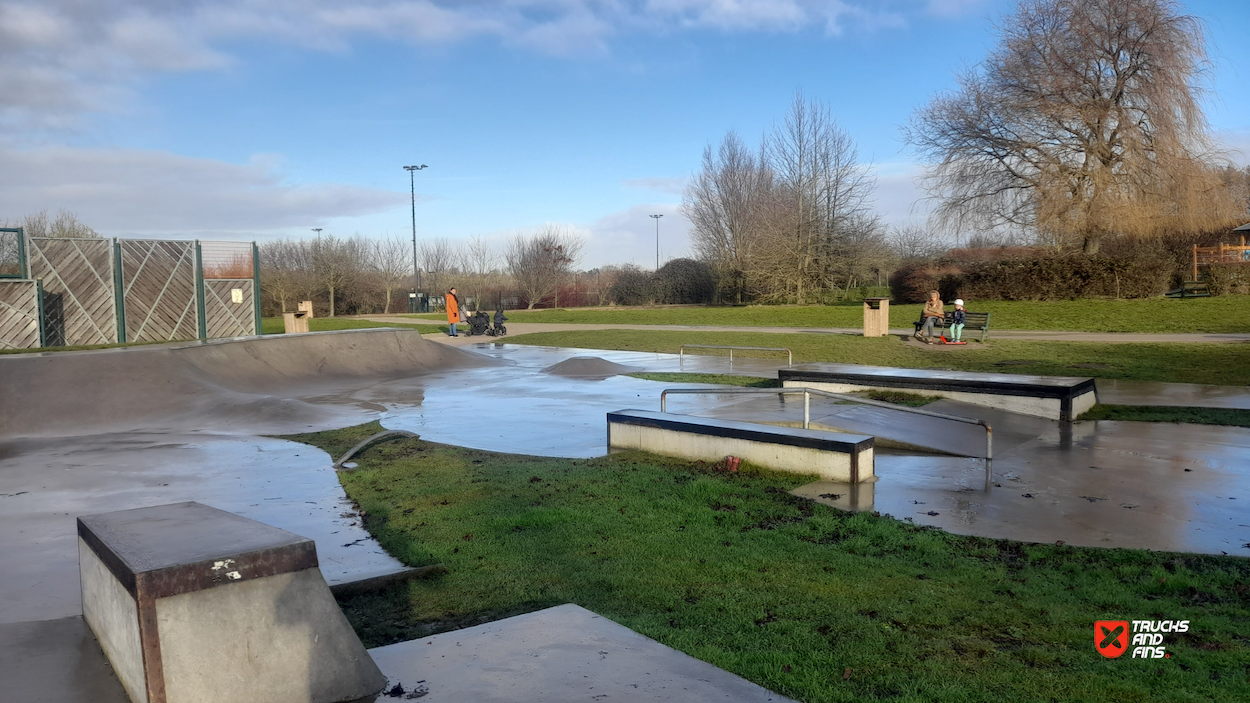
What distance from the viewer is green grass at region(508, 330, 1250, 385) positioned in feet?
46.0

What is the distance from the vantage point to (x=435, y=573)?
15.2 feet

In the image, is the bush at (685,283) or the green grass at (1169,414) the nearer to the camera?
the green grass at (1169,414)

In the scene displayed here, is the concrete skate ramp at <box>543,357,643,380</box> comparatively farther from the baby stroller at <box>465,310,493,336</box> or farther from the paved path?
the baby stroller at <box>465,310,493,336</box>

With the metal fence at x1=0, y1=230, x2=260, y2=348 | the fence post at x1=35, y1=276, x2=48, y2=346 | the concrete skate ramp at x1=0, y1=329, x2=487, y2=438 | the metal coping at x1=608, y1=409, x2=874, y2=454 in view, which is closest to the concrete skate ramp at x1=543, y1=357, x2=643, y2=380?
the concrete skate ramp at x1=0, y1=329, x2=487, y2=438

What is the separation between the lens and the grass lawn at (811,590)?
3.21m

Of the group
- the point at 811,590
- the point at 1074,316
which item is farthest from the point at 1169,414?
the point at 1074,316

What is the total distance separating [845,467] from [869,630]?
10.8 ft

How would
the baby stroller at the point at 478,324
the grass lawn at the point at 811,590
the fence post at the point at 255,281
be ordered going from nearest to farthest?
the grass lawn at the point at 811,590
the fence post at the point at 255,281
the baby stroller at the point at 478,324

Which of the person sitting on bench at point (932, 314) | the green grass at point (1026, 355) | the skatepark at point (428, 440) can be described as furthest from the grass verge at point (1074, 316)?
the skatepark at point (428, 440)

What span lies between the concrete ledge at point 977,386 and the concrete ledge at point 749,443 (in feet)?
13.2

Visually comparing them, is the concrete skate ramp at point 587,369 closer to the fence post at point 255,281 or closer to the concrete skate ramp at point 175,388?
the concrete skate ramp at point 175,388

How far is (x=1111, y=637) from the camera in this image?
11.8 ft

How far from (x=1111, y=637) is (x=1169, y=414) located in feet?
25.9

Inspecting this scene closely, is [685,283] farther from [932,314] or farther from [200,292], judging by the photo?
[200,292]
